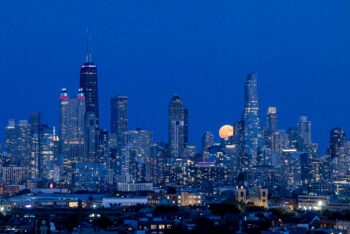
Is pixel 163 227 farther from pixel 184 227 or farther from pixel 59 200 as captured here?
pixel 59 200

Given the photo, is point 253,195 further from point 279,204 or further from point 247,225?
point 247,225

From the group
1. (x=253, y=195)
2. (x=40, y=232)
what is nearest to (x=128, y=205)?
(x=253, y=195)

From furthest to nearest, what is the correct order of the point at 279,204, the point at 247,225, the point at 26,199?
the point at 26,199
the point at 279,204
the point at 247,225

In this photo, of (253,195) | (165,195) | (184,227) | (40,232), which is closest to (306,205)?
(253,195)

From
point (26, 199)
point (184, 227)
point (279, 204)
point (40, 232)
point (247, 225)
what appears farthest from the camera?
point (26, 199)

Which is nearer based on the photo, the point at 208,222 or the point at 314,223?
the point at 208,222

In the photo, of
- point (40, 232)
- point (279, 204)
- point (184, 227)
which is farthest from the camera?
point (279, 204)

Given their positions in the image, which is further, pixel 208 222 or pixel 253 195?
pixel 253 195

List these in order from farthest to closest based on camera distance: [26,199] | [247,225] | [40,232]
A: [26,199]
[247,225]
[40,232]

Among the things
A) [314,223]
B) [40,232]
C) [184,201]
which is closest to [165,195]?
[184,201]
